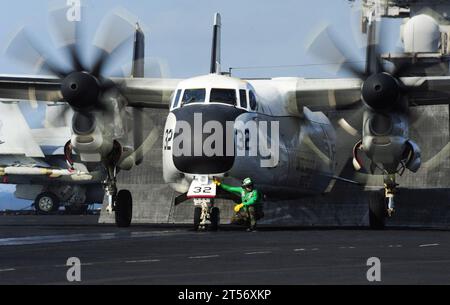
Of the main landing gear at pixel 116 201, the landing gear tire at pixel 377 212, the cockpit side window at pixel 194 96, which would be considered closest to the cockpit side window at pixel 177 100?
the cockpit side window at pixel 194 96

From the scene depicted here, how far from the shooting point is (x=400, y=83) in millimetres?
30031

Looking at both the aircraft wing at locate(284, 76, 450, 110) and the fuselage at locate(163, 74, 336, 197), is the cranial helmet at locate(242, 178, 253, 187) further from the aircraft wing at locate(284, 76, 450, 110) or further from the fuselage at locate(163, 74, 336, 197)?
the aircraft wing at locate(284, 76, 450, 110)

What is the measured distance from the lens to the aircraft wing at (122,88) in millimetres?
33719

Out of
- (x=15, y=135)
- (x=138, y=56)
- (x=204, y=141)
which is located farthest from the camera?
(x=15, y=135)

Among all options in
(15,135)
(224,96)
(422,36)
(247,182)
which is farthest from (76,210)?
(247,182)

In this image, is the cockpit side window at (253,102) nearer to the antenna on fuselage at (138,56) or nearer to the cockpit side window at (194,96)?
the cockpit side window at (194,96)

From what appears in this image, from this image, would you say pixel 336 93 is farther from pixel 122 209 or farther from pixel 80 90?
pixel 80 90

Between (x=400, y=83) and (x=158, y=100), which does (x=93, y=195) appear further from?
(x=400, y=83)

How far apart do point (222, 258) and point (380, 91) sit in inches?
515

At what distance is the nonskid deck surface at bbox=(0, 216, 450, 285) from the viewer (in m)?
13.4

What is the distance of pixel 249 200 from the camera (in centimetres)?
2819

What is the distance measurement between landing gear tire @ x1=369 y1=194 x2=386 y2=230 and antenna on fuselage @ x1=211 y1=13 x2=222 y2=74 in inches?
280

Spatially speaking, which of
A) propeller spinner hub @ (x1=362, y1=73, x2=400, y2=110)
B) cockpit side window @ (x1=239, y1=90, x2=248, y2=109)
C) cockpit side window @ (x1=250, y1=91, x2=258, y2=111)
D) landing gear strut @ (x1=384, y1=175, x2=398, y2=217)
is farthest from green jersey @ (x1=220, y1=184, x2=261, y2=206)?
landing gear strut @ (x1=384, y1=175, x2=398, y2=217)
